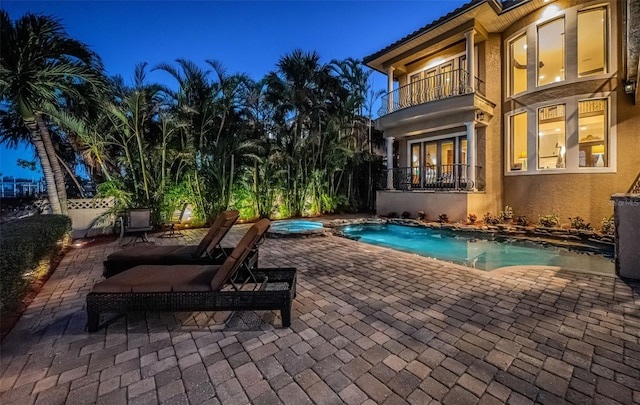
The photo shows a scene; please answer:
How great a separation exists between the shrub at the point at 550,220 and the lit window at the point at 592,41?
4.50m

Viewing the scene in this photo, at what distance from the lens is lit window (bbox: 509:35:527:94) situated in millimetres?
10211

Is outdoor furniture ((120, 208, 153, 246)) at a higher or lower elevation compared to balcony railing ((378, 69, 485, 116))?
lower

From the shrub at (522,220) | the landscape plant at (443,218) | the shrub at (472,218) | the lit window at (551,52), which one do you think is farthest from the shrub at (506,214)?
the lit window at (551,52)

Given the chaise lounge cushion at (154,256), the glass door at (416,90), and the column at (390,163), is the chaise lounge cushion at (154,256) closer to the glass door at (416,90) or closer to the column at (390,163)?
the column at (390,163)

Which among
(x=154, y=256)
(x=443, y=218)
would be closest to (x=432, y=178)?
(x=443, y=218)

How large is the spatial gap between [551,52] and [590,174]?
192 inches

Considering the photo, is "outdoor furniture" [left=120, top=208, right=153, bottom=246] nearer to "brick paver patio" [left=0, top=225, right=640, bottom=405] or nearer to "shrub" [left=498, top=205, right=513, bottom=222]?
"brick paver patio" [left=0, top=225, right=640, bottom=405]

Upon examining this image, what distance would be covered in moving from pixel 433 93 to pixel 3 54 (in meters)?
12.8

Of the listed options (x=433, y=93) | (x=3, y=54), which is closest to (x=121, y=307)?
(x=3, y=54)

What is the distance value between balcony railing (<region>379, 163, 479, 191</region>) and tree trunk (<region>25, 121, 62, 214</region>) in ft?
37.0

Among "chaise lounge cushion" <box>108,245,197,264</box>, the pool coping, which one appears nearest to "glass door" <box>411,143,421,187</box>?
the pool coping

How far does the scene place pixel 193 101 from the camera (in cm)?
927

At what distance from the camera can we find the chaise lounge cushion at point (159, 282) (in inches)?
108

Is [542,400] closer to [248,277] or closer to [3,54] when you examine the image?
[248,277]
